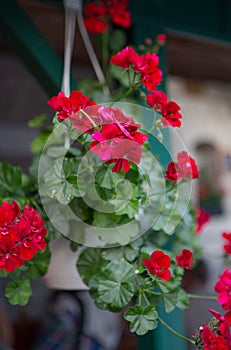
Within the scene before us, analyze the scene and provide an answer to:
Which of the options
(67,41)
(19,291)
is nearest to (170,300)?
(19,291)

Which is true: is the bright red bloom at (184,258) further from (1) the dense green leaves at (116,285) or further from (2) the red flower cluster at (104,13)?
(2) the red flower cluster at (104,13)

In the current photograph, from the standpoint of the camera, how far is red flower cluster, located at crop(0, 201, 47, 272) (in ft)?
2.70

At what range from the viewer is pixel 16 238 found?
2.70 feet

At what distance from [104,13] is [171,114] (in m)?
0.51

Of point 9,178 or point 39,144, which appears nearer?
point 9,178

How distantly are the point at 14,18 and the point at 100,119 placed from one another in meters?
0.65

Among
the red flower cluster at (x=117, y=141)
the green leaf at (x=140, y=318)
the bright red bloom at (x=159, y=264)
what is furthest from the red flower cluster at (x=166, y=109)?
the green leaf at (x=140, y=318)

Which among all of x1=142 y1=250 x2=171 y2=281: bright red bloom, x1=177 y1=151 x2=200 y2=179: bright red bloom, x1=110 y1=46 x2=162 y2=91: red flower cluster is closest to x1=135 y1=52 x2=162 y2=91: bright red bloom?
x1=110 y1=46 x2=162 y2=91: red flower cluster

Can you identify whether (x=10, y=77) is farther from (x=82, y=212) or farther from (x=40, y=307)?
(x=82, y=212)

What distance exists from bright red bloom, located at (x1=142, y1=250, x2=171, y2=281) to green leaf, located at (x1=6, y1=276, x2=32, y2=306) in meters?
0.31

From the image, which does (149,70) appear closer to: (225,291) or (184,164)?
(184,164)

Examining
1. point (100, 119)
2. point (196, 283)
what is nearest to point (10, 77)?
point (196, 283)

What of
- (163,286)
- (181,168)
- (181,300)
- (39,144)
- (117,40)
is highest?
(117,40)

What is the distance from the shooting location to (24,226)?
0.84 m
